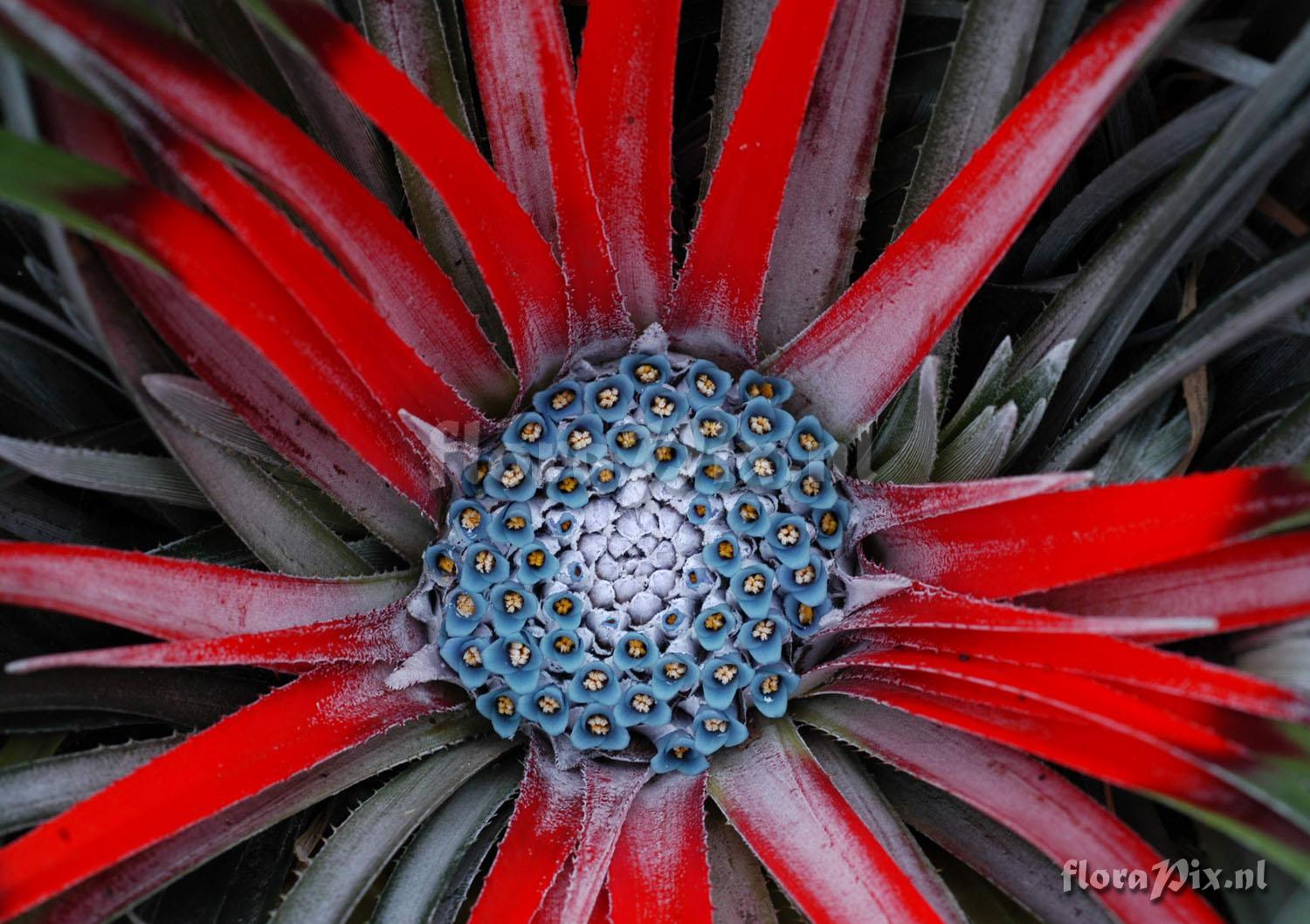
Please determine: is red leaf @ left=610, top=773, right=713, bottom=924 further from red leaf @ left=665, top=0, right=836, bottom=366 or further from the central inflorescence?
red leaf @ left=665, top=0, right=836, bottom=366

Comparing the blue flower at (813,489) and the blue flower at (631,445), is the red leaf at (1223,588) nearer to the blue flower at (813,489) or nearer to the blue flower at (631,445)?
the blue flower at (813,489)

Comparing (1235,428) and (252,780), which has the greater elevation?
(1235,428)

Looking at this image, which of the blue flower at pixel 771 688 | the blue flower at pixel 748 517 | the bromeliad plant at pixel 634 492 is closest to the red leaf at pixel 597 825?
the bromeliad plant at pixel 634 492

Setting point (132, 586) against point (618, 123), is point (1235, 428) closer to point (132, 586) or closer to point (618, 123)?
point (618, 123)

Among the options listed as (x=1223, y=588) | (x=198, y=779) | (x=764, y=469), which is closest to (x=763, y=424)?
(x=764, y=469)

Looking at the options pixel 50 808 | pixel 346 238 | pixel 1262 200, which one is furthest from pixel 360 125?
pixel 1262 200

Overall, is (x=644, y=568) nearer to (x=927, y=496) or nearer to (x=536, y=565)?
(x=536, y=565)
